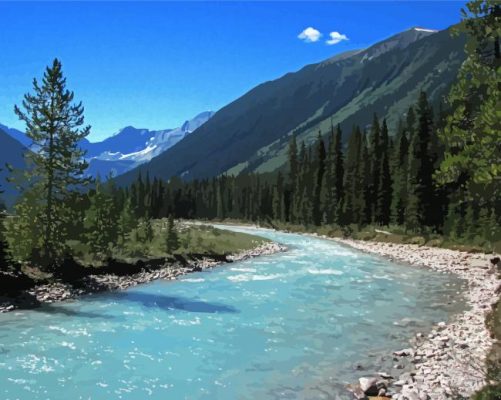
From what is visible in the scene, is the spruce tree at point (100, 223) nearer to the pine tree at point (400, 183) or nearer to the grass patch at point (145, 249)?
the grass patch at point (145, 249)

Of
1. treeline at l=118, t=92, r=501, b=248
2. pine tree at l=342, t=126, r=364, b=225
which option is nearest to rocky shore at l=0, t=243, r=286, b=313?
treeline at l=118, t=92, r=501, b=248

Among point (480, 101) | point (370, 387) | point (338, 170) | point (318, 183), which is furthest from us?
point (318, 183)

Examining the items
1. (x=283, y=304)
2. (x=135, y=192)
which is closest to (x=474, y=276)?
(x=283, y=304)

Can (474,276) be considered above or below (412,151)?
below

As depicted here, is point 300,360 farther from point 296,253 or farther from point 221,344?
point 296,253

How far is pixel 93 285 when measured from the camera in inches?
1161

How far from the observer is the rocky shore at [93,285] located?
955 inches

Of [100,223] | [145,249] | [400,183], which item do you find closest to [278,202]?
[400,183]

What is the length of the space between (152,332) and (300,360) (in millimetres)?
6773

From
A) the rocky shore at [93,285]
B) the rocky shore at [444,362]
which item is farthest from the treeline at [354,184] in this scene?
the rocky shore at [444,362]

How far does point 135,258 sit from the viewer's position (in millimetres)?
37094

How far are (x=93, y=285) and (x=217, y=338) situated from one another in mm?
13869

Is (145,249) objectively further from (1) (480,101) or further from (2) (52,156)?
(1) (480,101)

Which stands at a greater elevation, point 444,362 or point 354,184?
point 354,184
